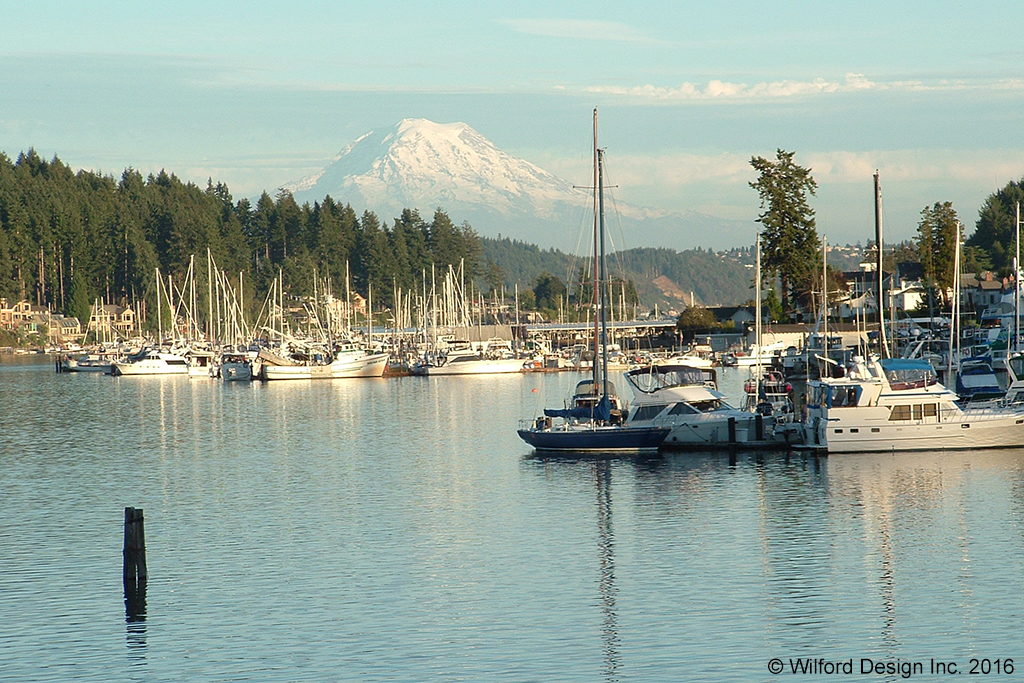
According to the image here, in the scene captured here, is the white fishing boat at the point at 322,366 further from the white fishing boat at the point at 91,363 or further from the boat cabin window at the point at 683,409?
the boat cabin window at the point at 683,409

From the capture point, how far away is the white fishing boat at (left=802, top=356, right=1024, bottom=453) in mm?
52844

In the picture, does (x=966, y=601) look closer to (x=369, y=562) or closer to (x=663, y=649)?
(x=663, y=649)

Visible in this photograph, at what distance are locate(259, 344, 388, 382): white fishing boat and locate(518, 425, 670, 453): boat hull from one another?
80.4 m

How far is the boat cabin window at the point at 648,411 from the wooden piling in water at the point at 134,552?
29265 millimetres

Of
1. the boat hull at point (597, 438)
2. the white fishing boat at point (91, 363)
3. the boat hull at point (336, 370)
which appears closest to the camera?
the boat hull at point (597, 438)

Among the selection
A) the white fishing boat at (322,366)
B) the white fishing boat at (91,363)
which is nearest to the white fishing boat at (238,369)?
the white fishing boat at (322,366)

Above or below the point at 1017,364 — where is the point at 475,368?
below

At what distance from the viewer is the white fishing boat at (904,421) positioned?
2080 inches

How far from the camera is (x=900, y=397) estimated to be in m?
52.8

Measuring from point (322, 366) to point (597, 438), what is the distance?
84685 mm

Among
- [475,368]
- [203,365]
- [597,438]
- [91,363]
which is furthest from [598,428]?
[91,363]

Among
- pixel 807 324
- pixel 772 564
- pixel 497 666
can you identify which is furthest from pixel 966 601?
pixel 807 324

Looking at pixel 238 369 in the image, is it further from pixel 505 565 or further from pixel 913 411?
pixel 505 565

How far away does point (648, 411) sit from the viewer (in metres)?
56.9
